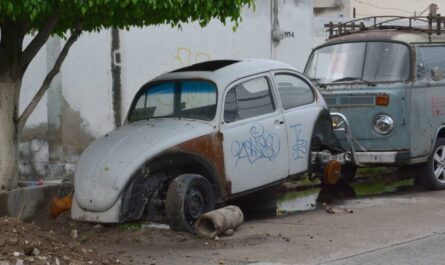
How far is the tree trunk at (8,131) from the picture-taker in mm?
9469

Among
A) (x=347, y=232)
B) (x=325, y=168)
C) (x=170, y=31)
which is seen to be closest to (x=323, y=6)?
(x=170, y=31)

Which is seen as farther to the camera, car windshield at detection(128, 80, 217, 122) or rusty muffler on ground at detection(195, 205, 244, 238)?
car windshield at detection(128, 80, 217, 122)

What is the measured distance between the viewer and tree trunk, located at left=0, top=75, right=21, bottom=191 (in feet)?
31.1

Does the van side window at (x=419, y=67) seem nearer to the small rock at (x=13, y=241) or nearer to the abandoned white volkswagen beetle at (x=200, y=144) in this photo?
the abandoned white volkswagen beetle at (x=200, y=144)

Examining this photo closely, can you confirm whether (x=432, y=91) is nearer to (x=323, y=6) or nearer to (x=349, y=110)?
(x=349, y=110)

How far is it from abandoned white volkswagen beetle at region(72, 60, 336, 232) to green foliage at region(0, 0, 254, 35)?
1030 millimetres

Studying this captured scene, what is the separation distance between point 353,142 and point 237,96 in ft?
9.00

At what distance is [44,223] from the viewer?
9.73 m

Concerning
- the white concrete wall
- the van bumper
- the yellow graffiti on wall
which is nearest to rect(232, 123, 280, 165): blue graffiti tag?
the van bumper

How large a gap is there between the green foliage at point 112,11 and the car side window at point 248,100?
115 cm

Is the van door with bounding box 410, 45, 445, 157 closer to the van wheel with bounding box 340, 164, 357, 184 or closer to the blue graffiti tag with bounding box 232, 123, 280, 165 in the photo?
the van wheel with bounding box 340, 164, 357, 184

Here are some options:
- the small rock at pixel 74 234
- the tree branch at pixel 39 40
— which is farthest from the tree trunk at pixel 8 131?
the small rock at pixel 74 234

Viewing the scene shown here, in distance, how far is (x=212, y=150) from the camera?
31.0ft

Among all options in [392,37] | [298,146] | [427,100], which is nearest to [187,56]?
[392,37]
